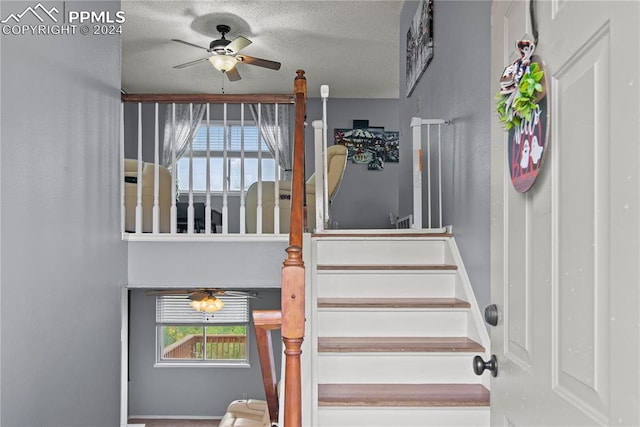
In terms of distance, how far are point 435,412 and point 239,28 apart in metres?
4.52

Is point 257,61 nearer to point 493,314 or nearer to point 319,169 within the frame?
point 319,169

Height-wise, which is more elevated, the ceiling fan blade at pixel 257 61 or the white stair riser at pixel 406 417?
the ceiling fan blade at pixel 257 61

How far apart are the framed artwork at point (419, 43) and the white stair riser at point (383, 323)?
76.6 inches

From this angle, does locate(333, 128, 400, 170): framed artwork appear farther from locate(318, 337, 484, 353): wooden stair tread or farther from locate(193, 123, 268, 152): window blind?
locate(318, 337, 484, 353): wooden stair tread

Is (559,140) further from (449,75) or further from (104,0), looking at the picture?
(104,0)

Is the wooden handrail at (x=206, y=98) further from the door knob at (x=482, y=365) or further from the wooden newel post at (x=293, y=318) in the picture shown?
the door knob at (x=482, y=365)

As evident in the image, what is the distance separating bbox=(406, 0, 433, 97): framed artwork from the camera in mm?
3932

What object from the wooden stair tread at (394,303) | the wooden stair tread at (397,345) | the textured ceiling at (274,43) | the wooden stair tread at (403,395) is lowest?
the wooden stair tread at (403,395)

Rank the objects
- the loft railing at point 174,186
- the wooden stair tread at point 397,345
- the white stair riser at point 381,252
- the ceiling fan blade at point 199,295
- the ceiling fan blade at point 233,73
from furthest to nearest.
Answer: the ceiling fan blade at point 199,295 → the ceiling fan blade at point 233,73 → the loft railing at point 174,186 → the white stair riser at point 381,252 → the wooden stair tread at point 397,345

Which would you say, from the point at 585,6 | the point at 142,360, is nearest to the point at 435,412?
the point at 585,6

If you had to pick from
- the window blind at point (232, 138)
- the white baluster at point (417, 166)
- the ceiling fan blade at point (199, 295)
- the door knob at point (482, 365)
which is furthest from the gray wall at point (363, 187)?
the door knob at point (482, 365)

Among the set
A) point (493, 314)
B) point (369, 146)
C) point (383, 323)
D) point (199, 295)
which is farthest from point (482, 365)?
point (369, 146)

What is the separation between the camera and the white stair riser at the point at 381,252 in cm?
334

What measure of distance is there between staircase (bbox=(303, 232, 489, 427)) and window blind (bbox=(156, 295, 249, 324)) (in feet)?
17.6
